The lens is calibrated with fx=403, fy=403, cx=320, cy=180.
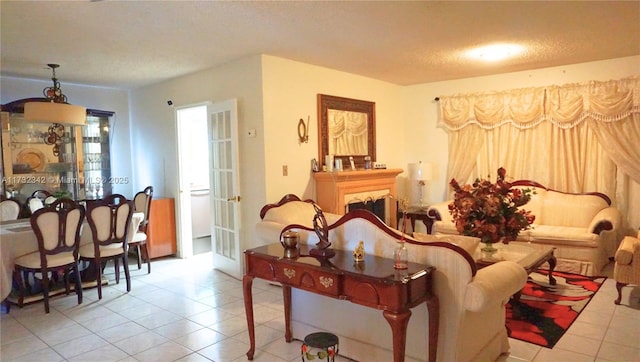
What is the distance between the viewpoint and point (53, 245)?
384 cm

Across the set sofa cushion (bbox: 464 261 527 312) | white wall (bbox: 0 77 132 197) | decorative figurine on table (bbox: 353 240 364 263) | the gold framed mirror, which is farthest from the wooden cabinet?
sofa cushion (bbox: 464 261 527 312)

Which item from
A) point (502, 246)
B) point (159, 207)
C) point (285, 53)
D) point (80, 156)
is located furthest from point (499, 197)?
point (80, 156)

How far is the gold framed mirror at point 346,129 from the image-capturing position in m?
5.18

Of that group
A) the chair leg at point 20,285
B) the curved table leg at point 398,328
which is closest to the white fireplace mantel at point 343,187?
the curved table leg at point 398,328

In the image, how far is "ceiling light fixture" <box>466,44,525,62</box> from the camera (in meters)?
4.36

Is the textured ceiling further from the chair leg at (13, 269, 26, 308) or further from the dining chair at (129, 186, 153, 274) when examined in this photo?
the chair leg at (13, 269, 26, 308)

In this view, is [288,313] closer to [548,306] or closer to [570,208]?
[548,306]

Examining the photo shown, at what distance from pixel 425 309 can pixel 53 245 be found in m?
3.49

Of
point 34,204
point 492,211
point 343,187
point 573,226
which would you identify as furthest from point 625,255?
point 34,204

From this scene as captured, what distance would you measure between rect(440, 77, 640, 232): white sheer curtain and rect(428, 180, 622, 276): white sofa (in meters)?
0.24

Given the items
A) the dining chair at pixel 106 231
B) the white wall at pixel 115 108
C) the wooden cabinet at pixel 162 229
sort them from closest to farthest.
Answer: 1. the dining chair at pixel 106 231
2. the wooden cabinet at pixel 162 229
3. the white wall at pixel 115 108

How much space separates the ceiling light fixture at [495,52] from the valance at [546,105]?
99 cm

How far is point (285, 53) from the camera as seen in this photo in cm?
439

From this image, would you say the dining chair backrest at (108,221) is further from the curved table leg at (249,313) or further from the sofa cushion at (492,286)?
the sofa cushion at (492,286)
